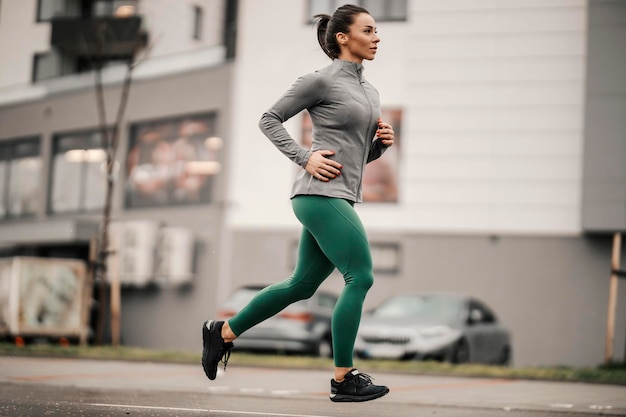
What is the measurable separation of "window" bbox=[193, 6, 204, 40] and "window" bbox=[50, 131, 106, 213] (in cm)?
441

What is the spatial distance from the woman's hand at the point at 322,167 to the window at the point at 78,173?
23.2 meters

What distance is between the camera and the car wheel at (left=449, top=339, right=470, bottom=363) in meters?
16.4

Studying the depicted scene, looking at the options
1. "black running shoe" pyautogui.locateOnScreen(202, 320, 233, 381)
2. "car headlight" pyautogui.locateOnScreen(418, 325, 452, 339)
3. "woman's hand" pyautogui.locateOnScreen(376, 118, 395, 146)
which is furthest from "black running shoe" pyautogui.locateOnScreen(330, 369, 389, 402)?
"car headlight" pyautogui.locateOnScreen(418, 325, 452, 339)

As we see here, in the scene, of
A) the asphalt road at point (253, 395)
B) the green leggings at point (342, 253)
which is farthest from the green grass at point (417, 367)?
the green leggings at point (342, 253)

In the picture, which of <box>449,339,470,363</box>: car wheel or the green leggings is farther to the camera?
<box>449,339,470,363</box>: car wheel

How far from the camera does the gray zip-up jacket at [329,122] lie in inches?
212

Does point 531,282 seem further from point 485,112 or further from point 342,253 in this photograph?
point 342,253

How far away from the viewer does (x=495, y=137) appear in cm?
2372

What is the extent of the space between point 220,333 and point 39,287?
15935mm

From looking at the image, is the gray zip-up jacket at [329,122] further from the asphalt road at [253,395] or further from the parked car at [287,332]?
the parked car at [287,332]

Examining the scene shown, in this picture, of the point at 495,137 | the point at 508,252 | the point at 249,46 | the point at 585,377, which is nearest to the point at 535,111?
the point at 495,137

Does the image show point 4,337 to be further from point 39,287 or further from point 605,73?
point 605,73

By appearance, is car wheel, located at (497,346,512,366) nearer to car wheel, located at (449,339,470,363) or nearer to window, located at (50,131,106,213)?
car wheel, located at (449,339,470,363)

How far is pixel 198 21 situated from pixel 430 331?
16733mm
